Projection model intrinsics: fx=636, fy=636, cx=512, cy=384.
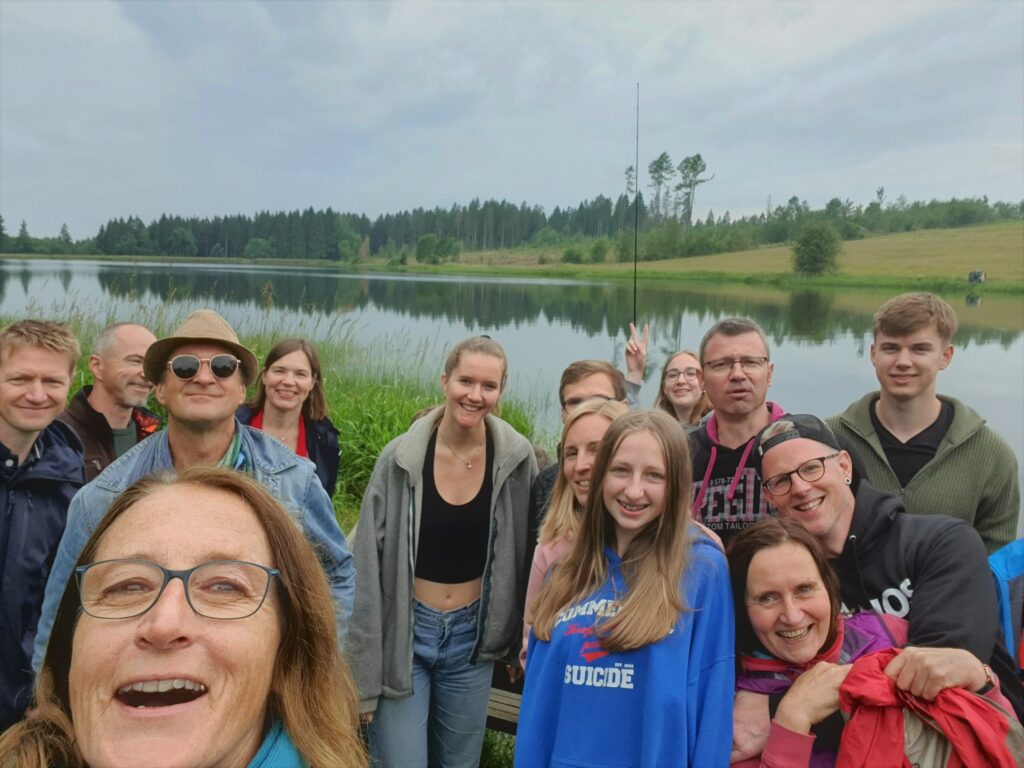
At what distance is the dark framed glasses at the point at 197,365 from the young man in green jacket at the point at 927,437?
271 centimetres

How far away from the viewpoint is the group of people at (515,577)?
1299 millimetres

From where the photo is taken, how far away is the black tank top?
9.72ft

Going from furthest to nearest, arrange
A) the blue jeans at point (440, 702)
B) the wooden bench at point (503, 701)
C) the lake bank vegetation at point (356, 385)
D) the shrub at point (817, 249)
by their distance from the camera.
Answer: the shrub at point (817, 249)
the lake bank vegetation at point (356, 385)
the wooden bench at point (503, 701)
the blue jeans at point (440, 702)

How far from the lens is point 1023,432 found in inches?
577

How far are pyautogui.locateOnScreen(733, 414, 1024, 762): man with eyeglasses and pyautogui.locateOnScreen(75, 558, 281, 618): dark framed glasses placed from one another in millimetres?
1654

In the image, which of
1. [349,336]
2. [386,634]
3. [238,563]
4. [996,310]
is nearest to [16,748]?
[238,563]

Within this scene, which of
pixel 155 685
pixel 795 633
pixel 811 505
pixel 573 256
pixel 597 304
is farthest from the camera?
pixel 573 256

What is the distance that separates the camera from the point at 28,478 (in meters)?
2.64

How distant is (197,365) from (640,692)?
1.96 meters

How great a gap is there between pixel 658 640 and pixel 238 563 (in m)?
1.33

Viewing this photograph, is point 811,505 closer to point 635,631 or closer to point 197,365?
point 635,631

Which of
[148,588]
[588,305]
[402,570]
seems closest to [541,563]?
[402,570]

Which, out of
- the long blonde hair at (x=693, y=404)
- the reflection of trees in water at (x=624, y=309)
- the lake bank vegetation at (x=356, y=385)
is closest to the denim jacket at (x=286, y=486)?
the long blonde hair at (x=693, y=404)

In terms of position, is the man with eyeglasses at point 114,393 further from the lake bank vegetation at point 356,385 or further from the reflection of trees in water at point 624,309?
the reflection of trees in water at point 624,309
